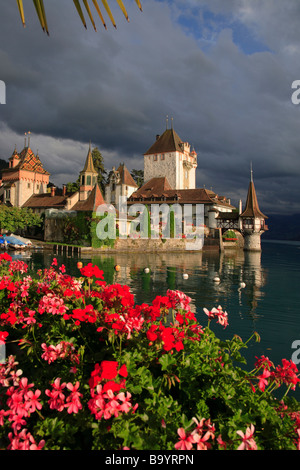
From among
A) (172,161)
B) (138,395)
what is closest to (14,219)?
(172,161)

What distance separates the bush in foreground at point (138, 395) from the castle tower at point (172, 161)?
71365 mm

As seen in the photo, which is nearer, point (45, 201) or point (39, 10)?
point (39, 10)

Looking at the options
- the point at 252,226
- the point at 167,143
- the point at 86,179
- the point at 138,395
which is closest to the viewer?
the point at 138,395

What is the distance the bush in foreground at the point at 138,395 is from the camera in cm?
252

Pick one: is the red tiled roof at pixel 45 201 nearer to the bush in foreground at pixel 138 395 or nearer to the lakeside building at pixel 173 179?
the lakeside building at pixel 173 179

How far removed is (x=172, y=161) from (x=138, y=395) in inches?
2885

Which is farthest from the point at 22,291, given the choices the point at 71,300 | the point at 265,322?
the point at 265,322

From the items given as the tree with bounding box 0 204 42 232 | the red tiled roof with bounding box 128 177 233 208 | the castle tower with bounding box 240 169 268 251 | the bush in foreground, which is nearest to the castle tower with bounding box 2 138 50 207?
the tree with bounding box 0 204 42 232

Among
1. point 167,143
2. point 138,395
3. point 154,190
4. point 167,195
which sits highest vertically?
point 167,143

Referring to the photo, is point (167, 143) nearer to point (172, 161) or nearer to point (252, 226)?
point (172, 161)

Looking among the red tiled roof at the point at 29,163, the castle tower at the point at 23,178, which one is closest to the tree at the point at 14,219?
the castle tower at the point at 23,178

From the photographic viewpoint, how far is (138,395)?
10.1 feet

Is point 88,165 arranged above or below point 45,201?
above

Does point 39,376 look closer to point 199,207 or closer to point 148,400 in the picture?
point 148,400
